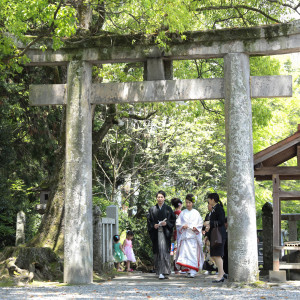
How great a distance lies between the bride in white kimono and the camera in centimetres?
1155

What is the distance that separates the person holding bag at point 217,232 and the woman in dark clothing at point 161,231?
1215 millimetres

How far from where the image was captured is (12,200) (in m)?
18.3

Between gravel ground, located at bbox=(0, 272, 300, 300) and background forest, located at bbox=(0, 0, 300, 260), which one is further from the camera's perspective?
background forest, located at bbox=(0, 0, 300, 260)

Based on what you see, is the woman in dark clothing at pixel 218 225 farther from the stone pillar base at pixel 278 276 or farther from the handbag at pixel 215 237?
the stone pillar base at pixel 278 276

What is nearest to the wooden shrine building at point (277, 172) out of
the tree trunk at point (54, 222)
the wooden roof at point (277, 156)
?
the wooden roof at point (277, 156)

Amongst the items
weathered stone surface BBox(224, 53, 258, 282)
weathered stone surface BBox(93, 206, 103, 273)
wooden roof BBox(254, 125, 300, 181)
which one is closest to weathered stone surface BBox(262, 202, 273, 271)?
wooden roof BBox(254, 125, 300, 181)

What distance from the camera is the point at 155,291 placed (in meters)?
8.41

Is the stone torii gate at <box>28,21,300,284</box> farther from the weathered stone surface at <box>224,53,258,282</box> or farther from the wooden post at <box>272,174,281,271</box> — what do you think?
the wooden post at <box>272,174,281,271</box>

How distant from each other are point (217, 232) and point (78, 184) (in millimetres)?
2844

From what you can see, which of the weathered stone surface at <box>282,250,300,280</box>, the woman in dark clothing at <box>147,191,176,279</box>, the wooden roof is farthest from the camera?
the weathered stone surface at <box>282,250,300,280</box>

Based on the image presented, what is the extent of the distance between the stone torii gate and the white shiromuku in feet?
7.41

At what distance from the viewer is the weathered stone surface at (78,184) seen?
380 inches

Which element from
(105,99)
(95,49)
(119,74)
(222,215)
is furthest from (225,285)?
(119,74)

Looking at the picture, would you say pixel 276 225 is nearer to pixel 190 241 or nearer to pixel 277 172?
pixel 277 172
